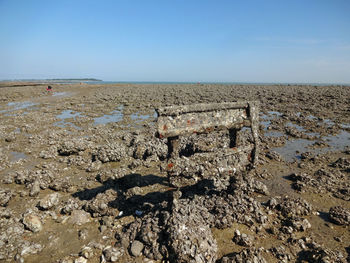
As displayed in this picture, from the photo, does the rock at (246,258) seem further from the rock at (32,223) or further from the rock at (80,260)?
the rock at (32,223)

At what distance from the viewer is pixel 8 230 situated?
185 inches

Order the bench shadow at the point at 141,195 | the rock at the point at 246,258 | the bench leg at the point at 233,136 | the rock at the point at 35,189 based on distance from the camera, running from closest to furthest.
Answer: the rock at the point at 246,258 < the bench shadow at the point at 141,195 < the bench leg at the point at 233,136 < the rock at the point at 35,189

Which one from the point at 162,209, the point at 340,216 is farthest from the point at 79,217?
the point at 340,216

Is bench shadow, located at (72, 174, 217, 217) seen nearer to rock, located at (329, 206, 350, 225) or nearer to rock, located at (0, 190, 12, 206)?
rock, located at (0, 190, 12, 206)

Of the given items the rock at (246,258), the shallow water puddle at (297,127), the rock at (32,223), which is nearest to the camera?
the rock at (246,258)

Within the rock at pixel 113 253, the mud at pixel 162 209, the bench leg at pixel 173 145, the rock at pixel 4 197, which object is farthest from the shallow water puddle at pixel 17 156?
the bench leg at pixel 173 145

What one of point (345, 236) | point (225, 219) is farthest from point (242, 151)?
point (345, 236)

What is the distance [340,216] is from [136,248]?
5.46 m

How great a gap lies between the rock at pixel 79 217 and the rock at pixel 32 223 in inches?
28.3

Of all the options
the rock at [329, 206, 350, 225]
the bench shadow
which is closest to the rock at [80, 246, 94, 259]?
the bench shadow

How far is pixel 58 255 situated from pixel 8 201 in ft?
11.2

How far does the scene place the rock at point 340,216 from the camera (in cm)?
497

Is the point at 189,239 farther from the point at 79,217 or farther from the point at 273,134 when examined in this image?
the point at 273,134

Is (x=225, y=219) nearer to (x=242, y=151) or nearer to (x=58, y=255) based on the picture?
(x=242, y=151)
